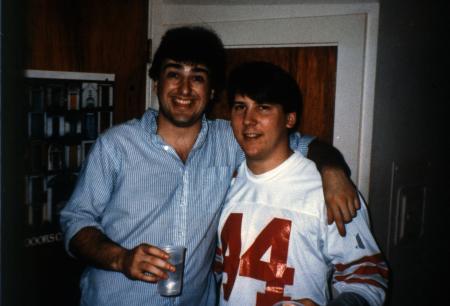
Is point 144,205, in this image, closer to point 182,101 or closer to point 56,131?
point 182,101

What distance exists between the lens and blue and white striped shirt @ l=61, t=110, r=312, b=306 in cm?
156

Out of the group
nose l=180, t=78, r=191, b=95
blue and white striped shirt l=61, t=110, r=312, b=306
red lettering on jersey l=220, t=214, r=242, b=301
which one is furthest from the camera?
nose l=180, t=78, r=191, b=95

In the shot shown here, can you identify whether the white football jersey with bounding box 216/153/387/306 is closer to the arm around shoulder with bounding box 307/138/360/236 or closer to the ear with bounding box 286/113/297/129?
the arm around shoulder with bounding box 307/138/360/236

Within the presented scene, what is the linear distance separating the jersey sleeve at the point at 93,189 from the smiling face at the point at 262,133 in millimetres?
547

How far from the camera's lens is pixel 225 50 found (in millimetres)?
2250

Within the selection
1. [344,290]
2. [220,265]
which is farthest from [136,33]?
[344,290]

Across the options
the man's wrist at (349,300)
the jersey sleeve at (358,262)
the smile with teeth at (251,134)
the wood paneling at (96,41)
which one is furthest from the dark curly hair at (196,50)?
the man's wrist at (349,300)

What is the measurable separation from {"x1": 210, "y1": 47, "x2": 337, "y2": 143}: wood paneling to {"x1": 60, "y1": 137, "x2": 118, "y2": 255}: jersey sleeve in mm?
1025

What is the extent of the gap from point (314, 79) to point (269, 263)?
3.46ft

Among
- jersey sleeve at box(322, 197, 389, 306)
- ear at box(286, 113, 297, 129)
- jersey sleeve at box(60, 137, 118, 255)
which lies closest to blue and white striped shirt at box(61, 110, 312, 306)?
jersey sleeve at box(60, 137, 118, 255)

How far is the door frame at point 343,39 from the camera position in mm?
1812

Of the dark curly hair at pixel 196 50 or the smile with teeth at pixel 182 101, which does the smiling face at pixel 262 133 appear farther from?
the dark curly hair at pixel 196 50

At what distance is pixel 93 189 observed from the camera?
1.57 metres

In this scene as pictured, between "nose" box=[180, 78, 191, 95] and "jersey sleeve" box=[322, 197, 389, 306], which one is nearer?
"jersey sleeve" box=[322, 197, 389, 306]
